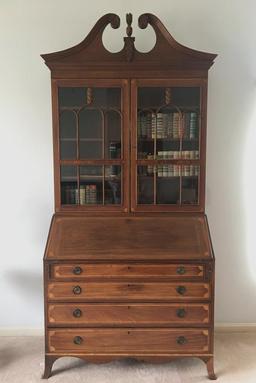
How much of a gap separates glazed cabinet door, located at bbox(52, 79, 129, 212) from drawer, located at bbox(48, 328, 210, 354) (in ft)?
2.48

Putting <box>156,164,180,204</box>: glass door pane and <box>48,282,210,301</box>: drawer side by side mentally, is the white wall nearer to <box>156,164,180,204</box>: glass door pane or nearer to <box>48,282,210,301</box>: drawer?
<box>156,164,180,204</box>: glass door pane

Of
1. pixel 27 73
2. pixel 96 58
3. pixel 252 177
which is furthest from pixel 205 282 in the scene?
pixel 27 73

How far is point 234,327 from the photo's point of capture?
2.93 metres

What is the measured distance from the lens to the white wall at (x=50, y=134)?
2662 millimetres

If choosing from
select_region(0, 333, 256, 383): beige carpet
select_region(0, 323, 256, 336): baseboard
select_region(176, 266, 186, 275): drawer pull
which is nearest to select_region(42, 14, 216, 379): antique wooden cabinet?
select_region(176, 266, 186, 275): drawer pull

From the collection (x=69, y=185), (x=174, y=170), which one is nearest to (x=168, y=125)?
(x=174, y=170)

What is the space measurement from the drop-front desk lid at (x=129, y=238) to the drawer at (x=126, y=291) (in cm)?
17

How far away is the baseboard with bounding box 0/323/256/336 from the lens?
114 inches

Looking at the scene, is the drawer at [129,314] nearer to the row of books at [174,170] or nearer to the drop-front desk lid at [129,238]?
the drop-front desk lid at [129,238]

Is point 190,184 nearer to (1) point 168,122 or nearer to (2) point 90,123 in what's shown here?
(1) point 168,122

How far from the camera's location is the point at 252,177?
281 centimetres

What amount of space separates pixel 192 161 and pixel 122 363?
4.55 feet

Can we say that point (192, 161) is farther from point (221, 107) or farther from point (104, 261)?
point (104, 261)

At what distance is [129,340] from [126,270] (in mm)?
435
